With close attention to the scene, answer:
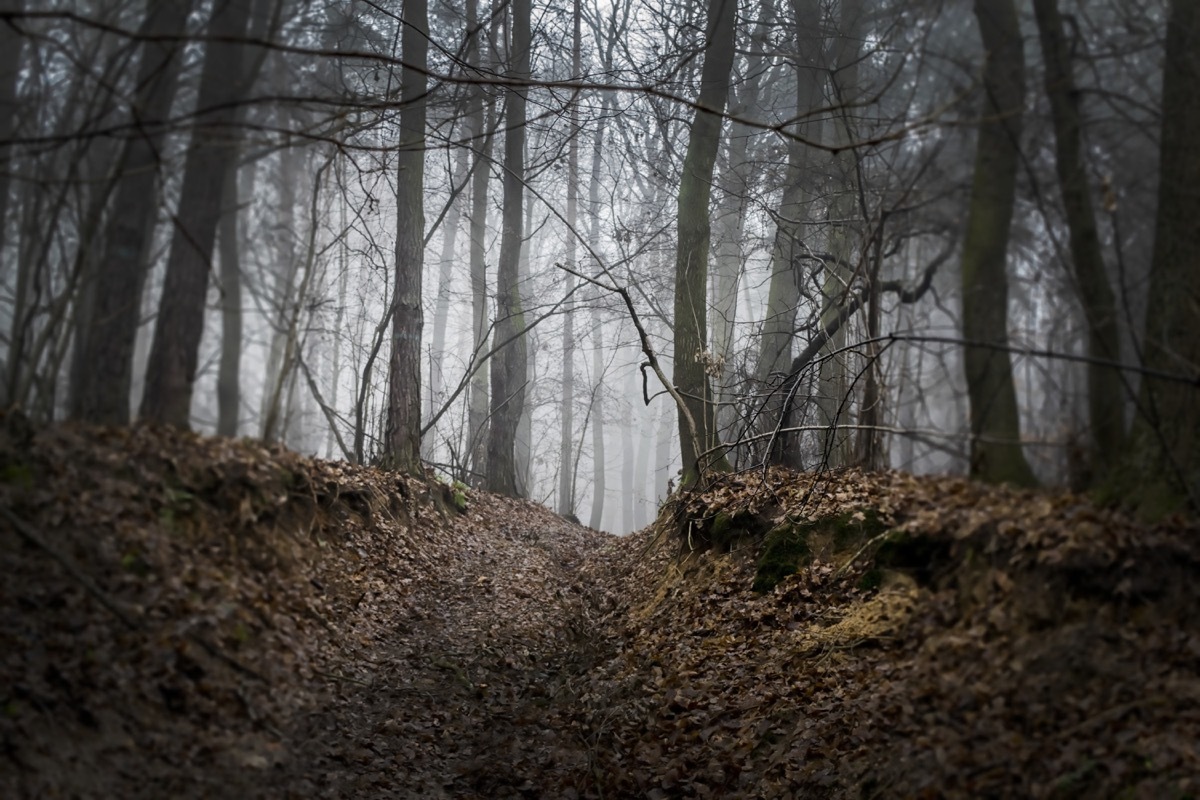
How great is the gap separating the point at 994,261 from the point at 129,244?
3.18 metres

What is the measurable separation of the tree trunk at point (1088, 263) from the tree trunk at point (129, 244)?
129 inches

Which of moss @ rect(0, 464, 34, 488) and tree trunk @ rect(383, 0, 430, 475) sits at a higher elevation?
tree trunk @ rect(383, 0, 430, 475)

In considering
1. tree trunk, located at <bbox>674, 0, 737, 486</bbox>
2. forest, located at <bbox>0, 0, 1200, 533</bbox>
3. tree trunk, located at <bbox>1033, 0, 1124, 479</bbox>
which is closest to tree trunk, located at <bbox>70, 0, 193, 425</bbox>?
forest, located at <bbox>0, 0, 1200, 533</bbox>

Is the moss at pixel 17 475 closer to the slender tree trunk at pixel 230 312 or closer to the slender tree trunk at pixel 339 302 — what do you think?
the slender tree trunk at pixel 230 312

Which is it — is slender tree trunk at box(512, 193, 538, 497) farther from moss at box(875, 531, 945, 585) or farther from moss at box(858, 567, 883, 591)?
moss at box(875, 531, 945, 585)

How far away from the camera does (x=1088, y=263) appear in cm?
313

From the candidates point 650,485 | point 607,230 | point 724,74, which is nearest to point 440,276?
point 607,230

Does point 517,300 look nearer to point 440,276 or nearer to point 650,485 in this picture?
point 440,276

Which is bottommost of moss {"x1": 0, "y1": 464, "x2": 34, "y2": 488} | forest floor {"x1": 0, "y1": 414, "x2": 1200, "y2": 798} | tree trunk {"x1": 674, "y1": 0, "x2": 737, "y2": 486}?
forest floor {"x1": 0, "y1": 414, "x2": 1200, "y2": 798}

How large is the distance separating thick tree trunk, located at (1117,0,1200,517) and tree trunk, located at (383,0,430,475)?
13.3 feet

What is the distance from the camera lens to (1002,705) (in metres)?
3.03

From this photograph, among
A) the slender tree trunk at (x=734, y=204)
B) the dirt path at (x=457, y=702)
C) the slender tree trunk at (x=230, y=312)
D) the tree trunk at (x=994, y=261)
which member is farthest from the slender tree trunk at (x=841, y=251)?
the slender tree trunk at (x=230, y=312)

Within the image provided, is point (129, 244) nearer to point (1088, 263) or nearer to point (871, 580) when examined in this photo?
point (1088, 263)

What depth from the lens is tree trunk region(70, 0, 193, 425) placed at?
9.54ft
